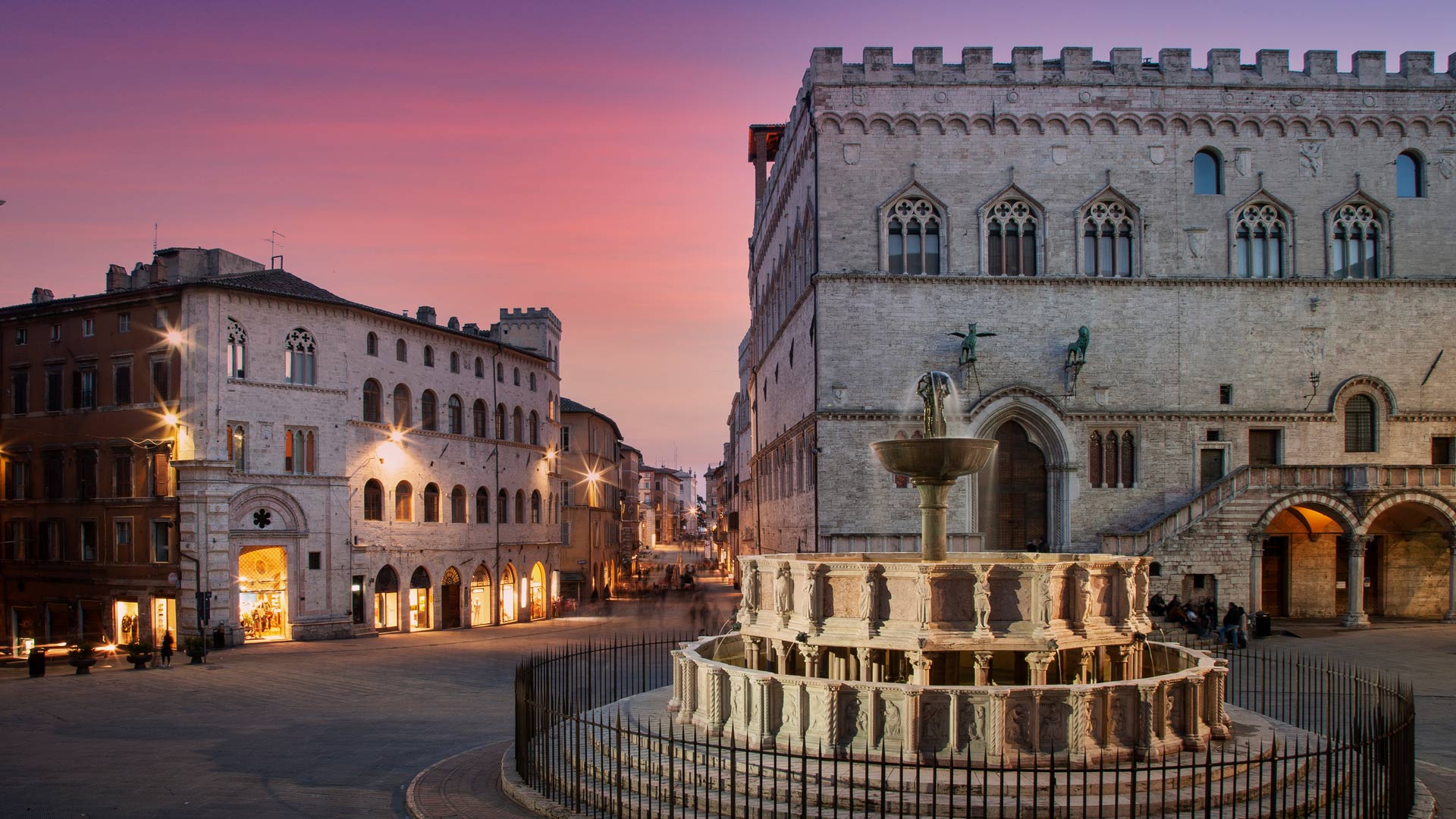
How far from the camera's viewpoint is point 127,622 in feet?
116

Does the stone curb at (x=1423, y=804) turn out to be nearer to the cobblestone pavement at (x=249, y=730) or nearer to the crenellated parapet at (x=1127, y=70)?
the cobblestone pavement at (x=249, y=730)

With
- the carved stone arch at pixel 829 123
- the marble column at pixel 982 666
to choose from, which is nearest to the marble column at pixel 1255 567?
the carved stone arch at pixel 829 123

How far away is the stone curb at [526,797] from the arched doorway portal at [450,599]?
27.5 meters

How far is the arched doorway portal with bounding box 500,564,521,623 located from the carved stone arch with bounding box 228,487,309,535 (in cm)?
1048

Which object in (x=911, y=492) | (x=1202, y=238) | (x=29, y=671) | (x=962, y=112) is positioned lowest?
(x=29, y=671)

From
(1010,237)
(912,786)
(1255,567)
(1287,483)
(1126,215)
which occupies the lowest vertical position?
(1255,567)

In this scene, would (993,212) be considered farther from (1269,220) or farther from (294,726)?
(294,726)

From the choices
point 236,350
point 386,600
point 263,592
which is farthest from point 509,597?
point 236,350

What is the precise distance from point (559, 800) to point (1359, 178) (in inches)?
1305

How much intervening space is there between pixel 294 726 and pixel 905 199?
2308 cm

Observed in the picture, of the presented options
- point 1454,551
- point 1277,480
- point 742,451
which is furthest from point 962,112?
point 742,451

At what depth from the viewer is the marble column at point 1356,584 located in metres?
31.4

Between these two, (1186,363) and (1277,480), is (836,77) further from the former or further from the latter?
(1277,480)

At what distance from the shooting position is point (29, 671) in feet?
88.3
